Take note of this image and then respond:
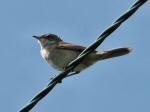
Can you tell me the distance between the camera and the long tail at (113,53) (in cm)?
969

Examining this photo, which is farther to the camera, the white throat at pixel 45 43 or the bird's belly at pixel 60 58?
the white throat at pixel 45 43

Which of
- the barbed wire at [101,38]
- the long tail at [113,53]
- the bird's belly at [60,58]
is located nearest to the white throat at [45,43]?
the bird's belly at [60,58]

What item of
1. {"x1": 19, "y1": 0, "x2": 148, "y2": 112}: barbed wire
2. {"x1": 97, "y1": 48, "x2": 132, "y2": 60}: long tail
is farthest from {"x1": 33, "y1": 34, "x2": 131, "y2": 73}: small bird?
{"x1": 19, "y1": 0, "x2": 148, "y2": 112}: barbed wire

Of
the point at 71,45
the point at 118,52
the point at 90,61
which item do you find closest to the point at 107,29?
the point at 118,52

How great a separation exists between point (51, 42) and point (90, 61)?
2095 millimetres

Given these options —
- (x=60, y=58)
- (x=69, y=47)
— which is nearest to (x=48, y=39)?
(x=69, y=47)

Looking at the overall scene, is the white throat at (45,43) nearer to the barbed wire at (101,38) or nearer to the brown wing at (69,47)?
the brown wing at (69,47)

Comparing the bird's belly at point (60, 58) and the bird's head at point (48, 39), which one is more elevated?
the bird's head at point (48, 39)

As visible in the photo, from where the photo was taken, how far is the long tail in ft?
31.8

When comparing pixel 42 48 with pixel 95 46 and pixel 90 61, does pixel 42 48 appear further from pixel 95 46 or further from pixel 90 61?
pixel 95 46

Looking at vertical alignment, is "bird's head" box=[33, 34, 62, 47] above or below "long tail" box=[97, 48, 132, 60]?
above

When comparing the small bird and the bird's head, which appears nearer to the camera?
the small bird

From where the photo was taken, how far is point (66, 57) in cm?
1094

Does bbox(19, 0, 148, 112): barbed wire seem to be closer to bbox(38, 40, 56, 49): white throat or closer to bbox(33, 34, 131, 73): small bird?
bbox(33, 34, 131, 73): small bird
